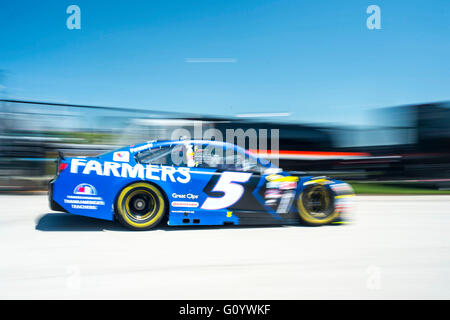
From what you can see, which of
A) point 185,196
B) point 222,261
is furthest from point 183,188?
point 222,261

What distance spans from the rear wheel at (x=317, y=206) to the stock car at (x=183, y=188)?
2cm

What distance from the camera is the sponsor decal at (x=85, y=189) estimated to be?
4.17 meters

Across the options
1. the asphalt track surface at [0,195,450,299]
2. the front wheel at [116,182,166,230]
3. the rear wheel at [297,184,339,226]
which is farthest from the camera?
the rear wheel at [297,184,339,226]

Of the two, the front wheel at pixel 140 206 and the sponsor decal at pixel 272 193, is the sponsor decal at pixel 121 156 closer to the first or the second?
the front wheel at pixel 140 206

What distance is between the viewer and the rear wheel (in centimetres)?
465

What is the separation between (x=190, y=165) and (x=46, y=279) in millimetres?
2213

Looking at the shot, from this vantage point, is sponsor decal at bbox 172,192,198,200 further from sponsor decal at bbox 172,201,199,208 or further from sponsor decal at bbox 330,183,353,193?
sponsor decal at bbox 330,183,353,193

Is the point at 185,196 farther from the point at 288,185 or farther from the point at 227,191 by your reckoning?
the point at 288,185

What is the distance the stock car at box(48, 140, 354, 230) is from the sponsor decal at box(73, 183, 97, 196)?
1 cm

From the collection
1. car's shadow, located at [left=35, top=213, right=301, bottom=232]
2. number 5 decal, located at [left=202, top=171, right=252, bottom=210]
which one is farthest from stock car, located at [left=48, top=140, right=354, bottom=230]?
car's shadow, located at [left=35, top=213, right=301, bottom=232]

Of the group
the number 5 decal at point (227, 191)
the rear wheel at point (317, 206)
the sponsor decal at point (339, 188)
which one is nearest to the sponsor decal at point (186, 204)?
the number 5 decal at point (227, 191)

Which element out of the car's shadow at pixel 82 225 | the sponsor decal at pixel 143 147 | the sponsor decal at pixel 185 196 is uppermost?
the sponsor decal at pixel 143 147

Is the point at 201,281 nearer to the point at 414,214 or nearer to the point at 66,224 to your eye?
the point at 66,224
